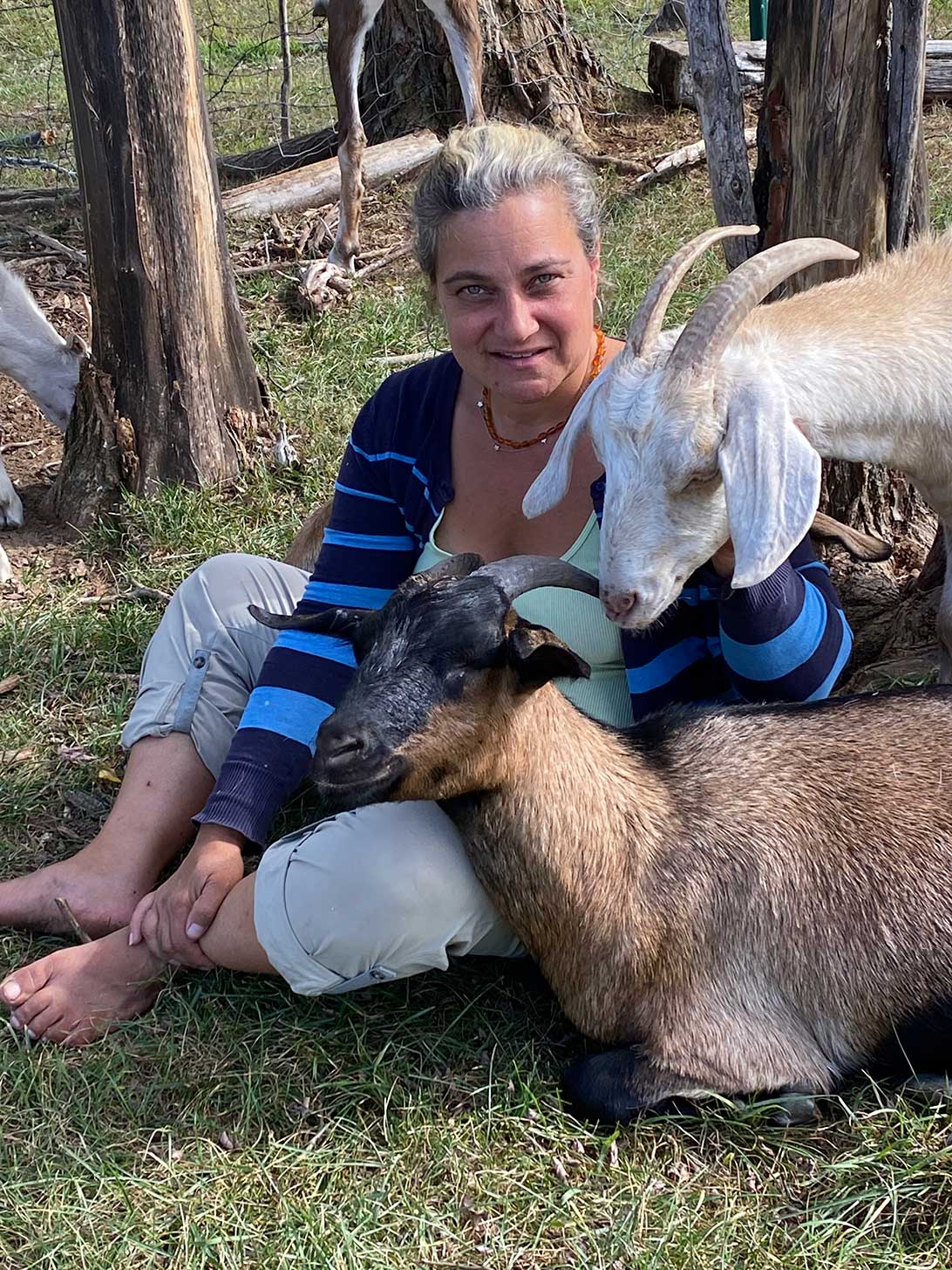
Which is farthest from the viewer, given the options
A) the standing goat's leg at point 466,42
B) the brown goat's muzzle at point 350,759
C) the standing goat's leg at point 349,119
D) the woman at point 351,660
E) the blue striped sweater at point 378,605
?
the standing goat's leg at point 466,42

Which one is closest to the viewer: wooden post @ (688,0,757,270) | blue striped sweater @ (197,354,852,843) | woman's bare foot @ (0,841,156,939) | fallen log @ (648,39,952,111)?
blue striped sweater @ (197,354,852,843)

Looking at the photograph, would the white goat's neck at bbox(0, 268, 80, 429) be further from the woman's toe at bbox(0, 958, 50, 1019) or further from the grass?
the woman's toe at bbox(0, 958, 50, 1019)

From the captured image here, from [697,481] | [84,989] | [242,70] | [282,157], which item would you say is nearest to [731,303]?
[697,481]

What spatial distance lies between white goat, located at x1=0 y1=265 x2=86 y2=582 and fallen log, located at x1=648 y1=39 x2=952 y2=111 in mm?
3775

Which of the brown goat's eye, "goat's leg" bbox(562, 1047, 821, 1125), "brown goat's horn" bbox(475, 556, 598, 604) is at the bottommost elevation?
"goat's leg" bbox(562, 1047, 821, 1125)

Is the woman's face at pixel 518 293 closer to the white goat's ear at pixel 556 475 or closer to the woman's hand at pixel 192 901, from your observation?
the white goat's ear at pixel 556 475

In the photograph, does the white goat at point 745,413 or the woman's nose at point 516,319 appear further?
the woman's nose at point 516,319

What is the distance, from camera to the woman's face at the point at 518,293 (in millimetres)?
2643

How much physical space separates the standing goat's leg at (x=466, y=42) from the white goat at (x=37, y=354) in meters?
2.56

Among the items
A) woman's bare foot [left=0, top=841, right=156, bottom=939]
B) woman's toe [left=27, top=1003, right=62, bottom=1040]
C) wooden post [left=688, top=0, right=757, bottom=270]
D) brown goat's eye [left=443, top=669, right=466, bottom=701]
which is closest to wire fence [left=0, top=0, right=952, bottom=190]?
wooden post [left=688, top=0, right=757, bottom=270]

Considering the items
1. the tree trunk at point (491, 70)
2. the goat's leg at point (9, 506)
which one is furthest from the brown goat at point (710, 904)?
the tree trunk at point (491, 70)

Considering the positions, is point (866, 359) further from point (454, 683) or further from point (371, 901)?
point (371, 901)

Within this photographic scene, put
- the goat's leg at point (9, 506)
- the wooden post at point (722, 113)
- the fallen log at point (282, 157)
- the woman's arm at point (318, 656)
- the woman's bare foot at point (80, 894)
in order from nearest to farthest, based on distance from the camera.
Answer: the woman's arm at point (318, 656) < the woman's bare foot at point (80, 894) < the wooden post at point (722, 113) < the goat's leg at point (9, 506) < the fallen log at point (282, 157)

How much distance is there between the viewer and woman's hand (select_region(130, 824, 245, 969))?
278 cm
